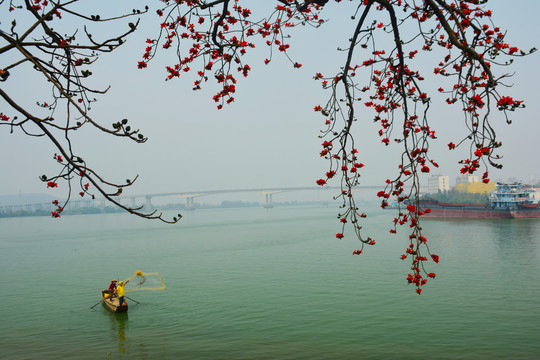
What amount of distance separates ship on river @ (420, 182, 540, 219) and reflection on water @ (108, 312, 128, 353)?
53.9 meters

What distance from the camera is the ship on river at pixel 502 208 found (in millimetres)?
61094

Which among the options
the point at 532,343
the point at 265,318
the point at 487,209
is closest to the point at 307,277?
the point at 265,318

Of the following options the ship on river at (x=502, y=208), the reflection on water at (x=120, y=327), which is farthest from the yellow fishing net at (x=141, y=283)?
the ship on river at (x=502, y=208)

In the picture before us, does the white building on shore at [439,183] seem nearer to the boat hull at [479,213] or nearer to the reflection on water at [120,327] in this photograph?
the boat hull at [479,213]

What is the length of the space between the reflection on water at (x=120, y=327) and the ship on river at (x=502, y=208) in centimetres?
5387

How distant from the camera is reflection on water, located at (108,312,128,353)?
13422 mm

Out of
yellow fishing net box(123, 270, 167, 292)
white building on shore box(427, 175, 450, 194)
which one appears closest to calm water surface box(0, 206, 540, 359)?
yellow fishing net box(123, 270, 167, 292)

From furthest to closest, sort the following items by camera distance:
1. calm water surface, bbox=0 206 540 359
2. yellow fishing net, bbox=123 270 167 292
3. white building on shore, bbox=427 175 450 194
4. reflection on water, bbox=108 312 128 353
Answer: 1. white building on shore, bbox=427 175 450 194
2. yellow fishing net, bbox=123 270 167 292
3. reflection on water, bbox=108 312 128 353
4. calm water surface, bbox=0 206 540 359

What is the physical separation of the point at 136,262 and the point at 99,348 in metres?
19.2

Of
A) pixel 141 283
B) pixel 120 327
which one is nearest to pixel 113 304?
pixel 120 327

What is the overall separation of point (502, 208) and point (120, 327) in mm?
59610

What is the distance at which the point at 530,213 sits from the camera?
62.0 m

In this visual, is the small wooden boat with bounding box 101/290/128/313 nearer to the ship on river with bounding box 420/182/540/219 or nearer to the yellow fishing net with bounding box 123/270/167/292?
the yellow fishing net with bounding box 123/270/167/292

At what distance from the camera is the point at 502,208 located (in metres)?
61.7
